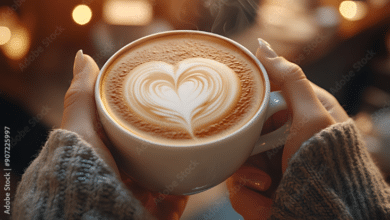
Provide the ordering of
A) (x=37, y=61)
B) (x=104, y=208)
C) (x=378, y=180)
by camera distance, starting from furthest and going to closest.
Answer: (x=37, y=61), (x=378, y=180), (x=104, y=208)

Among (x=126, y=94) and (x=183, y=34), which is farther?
(x=183, y=34)

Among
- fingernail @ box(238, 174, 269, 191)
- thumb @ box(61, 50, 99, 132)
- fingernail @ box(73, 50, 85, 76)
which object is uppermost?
fingernail @ box(73, 50, 85, 76)

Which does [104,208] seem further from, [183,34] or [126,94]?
[183,34]

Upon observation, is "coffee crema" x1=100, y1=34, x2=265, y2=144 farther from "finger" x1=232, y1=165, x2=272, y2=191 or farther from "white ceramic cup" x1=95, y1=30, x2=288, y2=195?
"finger" x1=232, y1=165, x2=272, y2=191

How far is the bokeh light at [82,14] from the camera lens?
1.49 metres

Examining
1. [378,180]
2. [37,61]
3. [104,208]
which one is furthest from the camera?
[37,61]

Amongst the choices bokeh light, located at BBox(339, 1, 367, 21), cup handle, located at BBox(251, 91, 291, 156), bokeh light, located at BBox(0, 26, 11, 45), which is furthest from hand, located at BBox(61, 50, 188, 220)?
bokeh light, located at BBox(339, 1, 367, 21)

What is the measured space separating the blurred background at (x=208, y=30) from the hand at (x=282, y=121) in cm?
56

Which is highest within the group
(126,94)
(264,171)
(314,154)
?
(126,94)

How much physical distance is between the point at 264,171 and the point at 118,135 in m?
0.60

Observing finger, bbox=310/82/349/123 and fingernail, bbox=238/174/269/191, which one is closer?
finger, bbox=310/82/349/123

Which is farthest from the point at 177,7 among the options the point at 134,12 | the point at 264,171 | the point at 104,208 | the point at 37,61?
the point at 104,208

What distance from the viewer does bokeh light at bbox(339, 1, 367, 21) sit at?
1.43 m

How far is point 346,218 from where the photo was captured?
675mm
